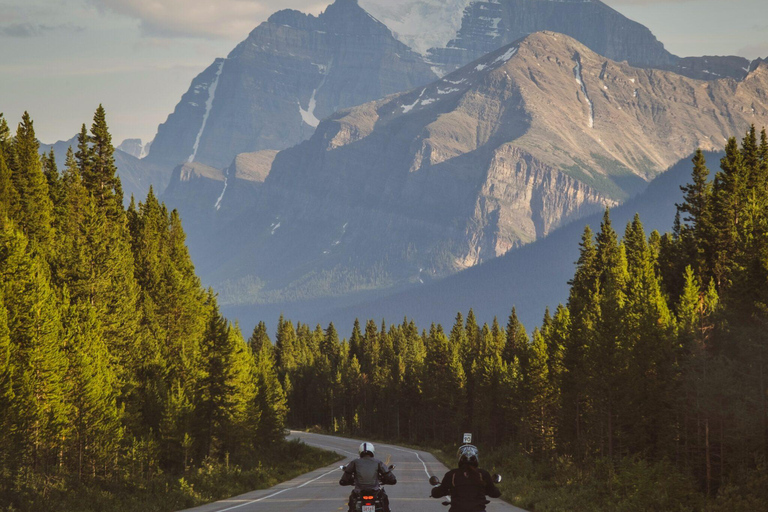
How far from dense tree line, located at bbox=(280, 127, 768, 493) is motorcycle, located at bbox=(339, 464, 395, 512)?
19.2m

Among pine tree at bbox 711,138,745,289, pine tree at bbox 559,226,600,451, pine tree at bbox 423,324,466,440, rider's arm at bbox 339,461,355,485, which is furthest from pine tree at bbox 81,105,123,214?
pine tree at bbox 423,324,466,440

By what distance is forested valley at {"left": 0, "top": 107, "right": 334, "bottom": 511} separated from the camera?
1464 inches

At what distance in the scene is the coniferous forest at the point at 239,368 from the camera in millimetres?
37250

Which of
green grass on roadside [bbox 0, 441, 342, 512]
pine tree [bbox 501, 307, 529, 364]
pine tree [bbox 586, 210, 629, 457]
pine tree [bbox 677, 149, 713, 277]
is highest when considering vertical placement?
pine tree [bbox 677, 149, 713, 277]

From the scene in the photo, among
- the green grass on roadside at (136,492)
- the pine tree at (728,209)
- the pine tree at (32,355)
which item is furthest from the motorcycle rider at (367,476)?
the pine tree at (728,209)

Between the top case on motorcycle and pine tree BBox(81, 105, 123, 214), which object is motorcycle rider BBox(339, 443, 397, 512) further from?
pine tree BBox(81, 105, 123, 214)

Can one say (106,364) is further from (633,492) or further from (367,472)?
(367,472)

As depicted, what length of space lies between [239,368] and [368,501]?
45.0 m

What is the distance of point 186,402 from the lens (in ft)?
188

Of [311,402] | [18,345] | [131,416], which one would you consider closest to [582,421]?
[131,416]

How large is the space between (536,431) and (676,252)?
18.9 metres

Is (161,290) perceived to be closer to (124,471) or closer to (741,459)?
(124,471)

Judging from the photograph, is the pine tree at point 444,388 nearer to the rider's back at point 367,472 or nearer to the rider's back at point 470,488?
the rider's back at point 367,472

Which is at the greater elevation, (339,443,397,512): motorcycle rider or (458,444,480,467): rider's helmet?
(458,444,480,467): rider's helmet
